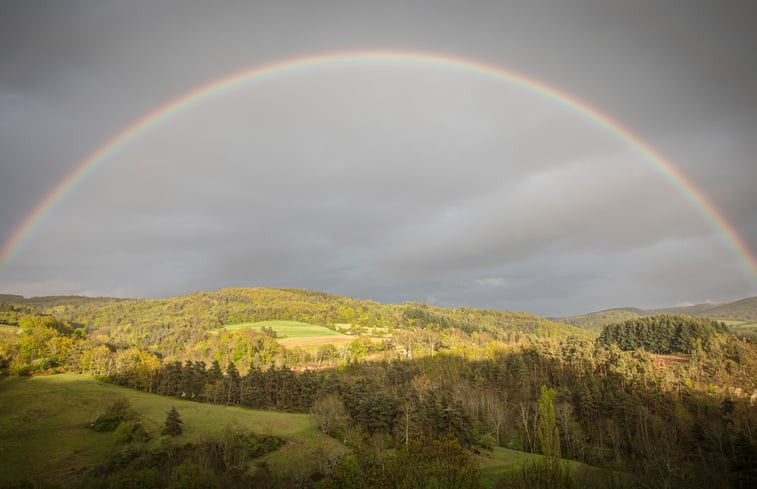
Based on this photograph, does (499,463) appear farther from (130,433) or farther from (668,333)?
(668,333)

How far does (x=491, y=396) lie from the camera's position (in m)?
92.5

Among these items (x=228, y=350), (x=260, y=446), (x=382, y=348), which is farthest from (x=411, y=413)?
(x=228, y=350)

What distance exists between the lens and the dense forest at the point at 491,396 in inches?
1692

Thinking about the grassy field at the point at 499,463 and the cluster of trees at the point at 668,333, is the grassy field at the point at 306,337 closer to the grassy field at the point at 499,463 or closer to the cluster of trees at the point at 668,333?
the grassy field at the point at 499,463

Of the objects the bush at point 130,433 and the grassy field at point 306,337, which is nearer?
the bush at point 130,433

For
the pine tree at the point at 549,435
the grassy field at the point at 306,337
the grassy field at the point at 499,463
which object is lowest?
the grassy field at the point at 499,463

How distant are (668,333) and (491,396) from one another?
115 m

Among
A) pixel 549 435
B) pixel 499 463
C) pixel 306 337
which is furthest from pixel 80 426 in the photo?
pixel 306 337

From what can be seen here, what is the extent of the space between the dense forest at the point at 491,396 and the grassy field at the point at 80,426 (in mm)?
7409

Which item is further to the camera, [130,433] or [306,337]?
[306,337]

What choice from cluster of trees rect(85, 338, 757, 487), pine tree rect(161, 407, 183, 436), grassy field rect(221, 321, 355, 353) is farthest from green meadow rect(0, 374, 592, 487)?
grassy field rect(221, 321, 355, 353)

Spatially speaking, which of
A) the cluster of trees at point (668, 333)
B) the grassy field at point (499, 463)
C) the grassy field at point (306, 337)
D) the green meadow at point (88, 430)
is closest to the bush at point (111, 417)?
the green meadow at point (88, 430)

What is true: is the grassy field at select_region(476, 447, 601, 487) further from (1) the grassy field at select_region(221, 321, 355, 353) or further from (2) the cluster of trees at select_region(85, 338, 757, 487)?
(1) the grassy field at select_region(221, 321, 355, 353)

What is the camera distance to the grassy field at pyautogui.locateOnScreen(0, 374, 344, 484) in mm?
54594
